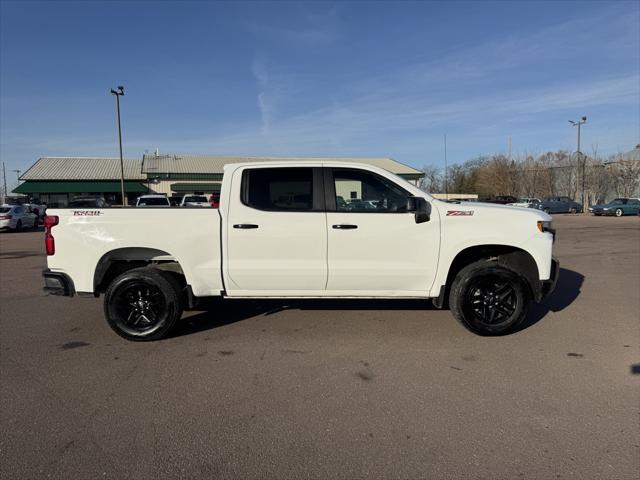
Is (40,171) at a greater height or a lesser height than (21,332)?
greater

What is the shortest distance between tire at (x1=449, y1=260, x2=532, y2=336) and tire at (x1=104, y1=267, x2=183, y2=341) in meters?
3.26

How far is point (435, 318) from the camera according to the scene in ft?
19.5

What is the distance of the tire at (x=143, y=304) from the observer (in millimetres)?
5031

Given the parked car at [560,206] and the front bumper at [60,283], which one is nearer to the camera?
the front bumper at [60,283]

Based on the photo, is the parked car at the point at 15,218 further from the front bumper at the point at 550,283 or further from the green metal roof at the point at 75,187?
the front bumper at the point at 550,283

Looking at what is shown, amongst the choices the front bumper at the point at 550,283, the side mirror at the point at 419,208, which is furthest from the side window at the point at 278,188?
the front bumper at the point at 550,283

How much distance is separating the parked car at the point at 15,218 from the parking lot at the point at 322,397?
2102 cm

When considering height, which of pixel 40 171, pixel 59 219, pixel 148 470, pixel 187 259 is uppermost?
pixel 40 171

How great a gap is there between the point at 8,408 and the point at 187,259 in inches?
83.7

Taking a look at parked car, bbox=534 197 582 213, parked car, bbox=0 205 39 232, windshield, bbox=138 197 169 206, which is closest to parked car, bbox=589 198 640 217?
parked car, bbox=534 197 582 213

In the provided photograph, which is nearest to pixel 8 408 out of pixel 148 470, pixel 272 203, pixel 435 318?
pixel 148 470

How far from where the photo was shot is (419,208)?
15.9 ft

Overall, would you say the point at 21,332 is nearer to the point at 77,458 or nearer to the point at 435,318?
the point at 77,458

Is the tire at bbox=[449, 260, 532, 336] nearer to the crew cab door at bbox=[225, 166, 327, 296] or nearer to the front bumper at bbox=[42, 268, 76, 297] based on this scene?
the crew cab door at bbox=[225, 166, 327, 296]
